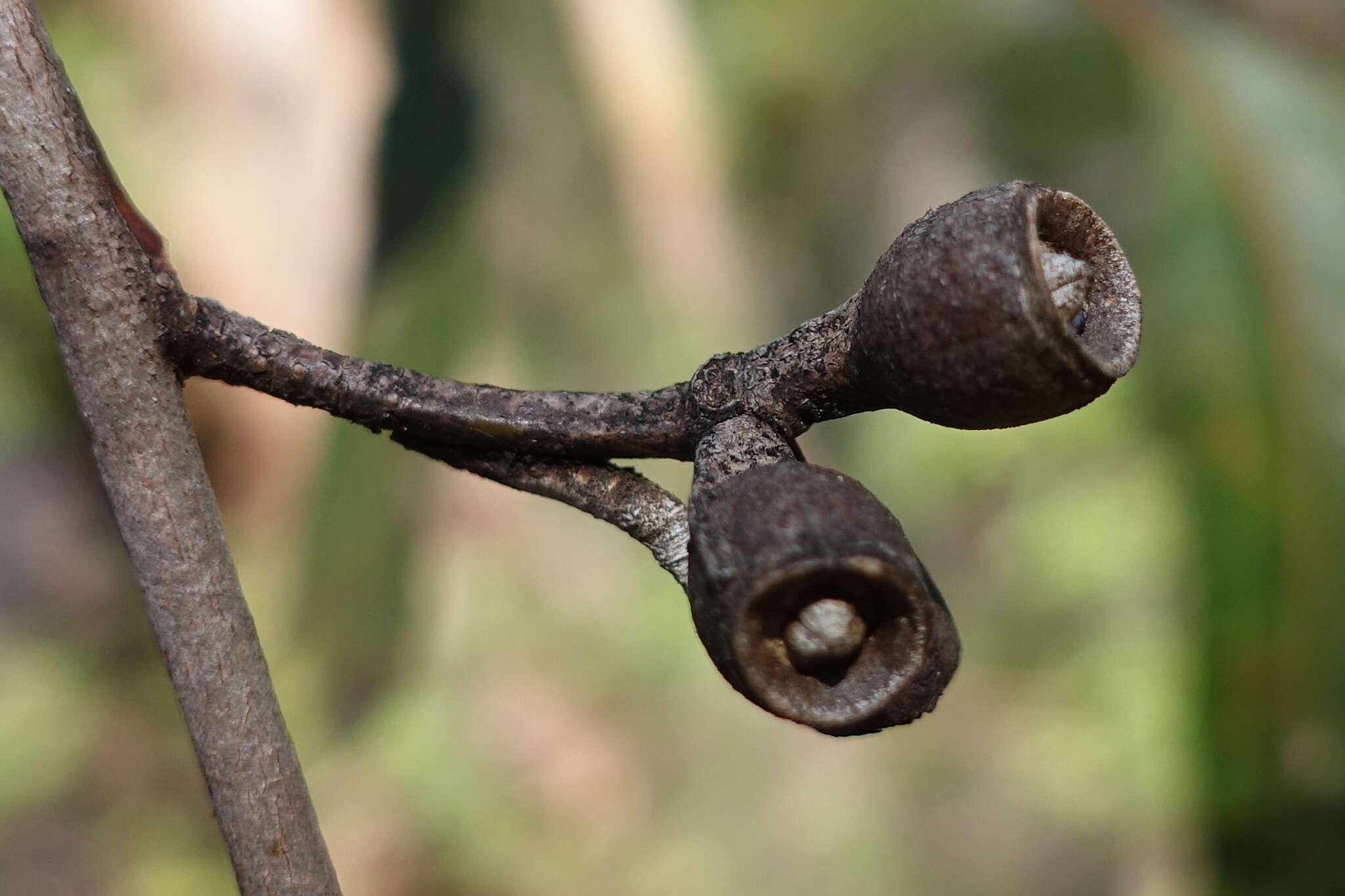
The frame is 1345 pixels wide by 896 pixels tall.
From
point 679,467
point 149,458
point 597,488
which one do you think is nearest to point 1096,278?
point 597,488

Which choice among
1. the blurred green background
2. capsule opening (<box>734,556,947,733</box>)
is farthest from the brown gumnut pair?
the blurred green background

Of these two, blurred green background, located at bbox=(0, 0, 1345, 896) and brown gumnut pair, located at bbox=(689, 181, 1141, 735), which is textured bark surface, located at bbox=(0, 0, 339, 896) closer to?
brown gumnut pair, located at bbox=(689, 181, 1141, 735)

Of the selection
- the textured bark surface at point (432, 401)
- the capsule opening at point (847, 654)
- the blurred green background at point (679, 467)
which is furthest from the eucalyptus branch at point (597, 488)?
the blurred green background at point (679, 467)

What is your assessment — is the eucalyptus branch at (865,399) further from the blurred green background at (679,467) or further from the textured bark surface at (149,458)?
the blurred green background at (679,467)

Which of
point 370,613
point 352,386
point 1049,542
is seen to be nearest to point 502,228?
point 370,613

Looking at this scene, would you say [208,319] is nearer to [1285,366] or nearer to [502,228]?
[502,228]

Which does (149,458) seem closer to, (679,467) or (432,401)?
(432,401)
